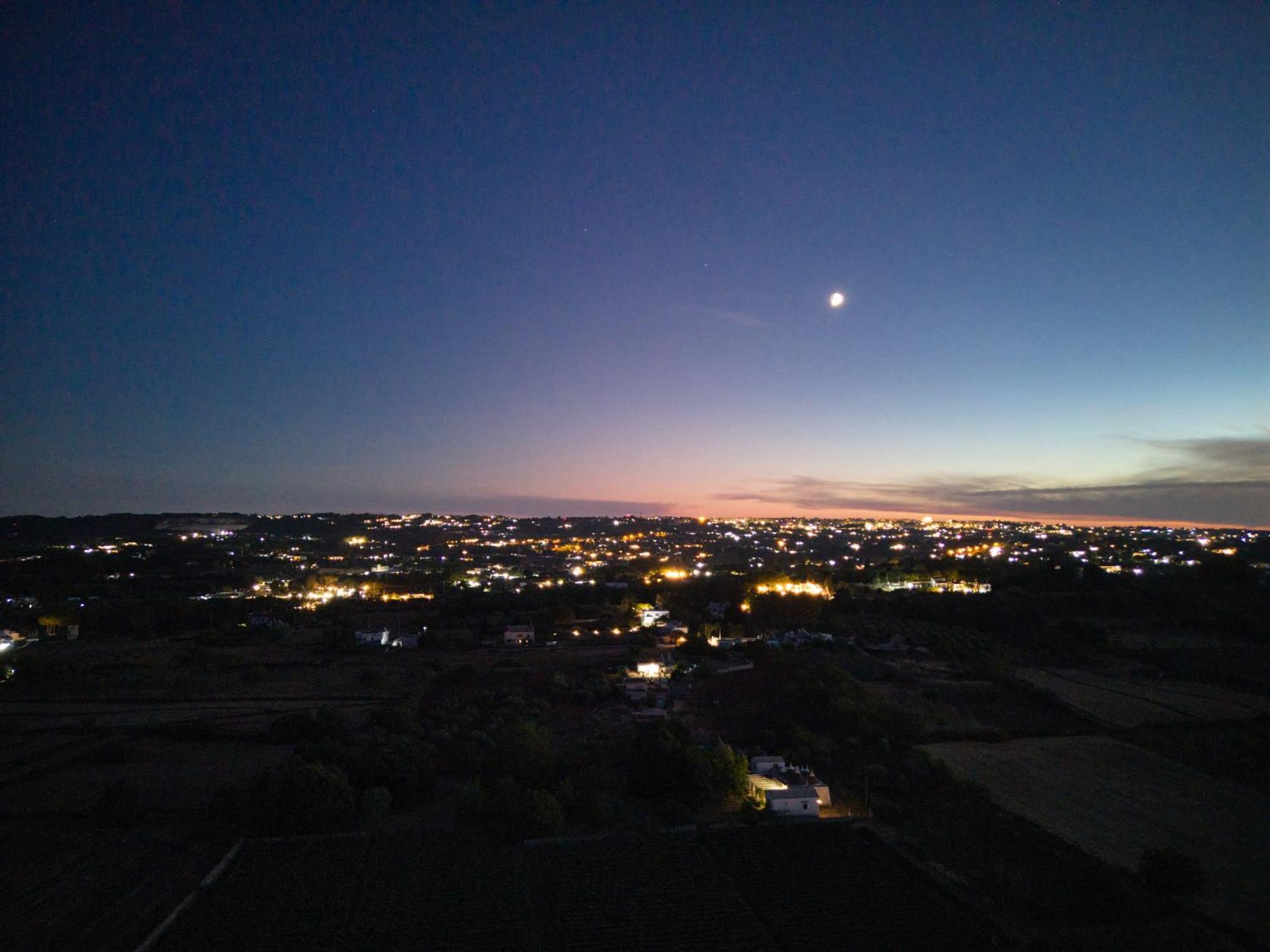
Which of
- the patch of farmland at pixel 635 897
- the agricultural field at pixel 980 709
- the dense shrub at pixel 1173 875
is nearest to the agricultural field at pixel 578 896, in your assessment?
the patch of farmland at pixel 635 897

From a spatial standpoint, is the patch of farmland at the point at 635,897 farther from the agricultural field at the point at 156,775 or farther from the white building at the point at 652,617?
the white building at the point at 652,617

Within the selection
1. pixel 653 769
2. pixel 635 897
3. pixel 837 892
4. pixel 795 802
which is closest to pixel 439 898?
pixel 635 897

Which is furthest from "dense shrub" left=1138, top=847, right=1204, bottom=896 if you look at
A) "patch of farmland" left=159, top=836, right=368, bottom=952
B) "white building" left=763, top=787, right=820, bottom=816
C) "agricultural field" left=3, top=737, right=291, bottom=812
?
"agricultural field" left=3, top=737, right=291, bottom=812

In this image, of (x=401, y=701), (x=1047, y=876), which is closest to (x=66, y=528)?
(x=401, y=701)

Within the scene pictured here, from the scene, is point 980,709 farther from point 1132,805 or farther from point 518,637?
point 518,637

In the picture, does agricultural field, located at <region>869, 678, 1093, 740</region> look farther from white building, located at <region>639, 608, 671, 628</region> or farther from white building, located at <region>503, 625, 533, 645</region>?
white building, located at <region>503, 625, 533, 645</region>
